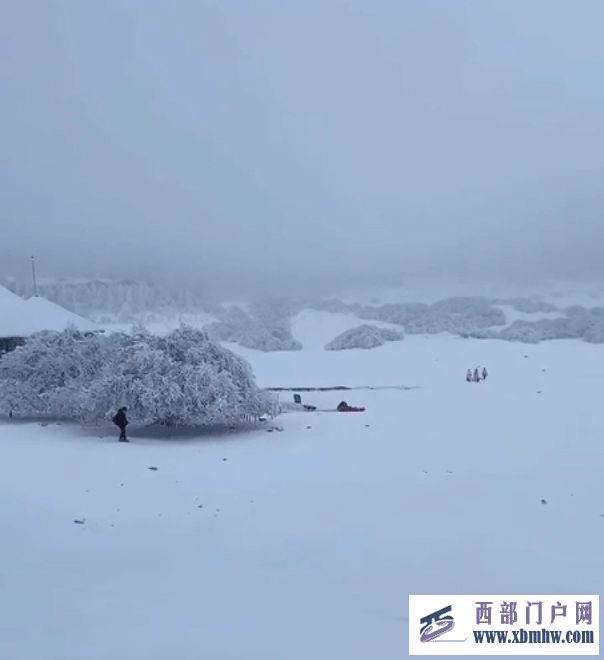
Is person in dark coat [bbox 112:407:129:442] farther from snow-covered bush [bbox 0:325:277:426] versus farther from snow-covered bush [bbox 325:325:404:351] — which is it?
snow-covered bush [bbox 325:325:404:351]

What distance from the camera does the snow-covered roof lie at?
25.8 meters

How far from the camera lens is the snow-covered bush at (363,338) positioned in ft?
171

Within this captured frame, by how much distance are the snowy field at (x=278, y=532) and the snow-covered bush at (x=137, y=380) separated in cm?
66

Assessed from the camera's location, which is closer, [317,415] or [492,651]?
[492,651]

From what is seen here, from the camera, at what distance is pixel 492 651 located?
17.0 ft

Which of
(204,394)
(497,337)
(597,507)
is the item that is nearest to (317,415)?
(204,394)

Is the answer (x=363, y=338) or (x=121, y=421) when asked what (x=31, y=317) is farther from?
(x=363, y=338)

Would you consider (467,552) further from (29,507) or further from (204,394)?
(204,394)

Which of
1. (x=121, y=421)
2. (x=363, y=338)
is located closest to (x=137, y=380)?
(x=121, y=421)

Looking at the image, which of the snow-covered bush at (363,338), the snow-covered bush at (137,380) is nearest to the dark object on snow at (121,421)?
the snow-covered bush at (137,380)

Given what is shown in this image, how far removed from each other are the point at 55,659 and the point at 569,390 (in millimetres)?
22677

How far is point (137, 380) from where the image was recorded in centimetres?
1475

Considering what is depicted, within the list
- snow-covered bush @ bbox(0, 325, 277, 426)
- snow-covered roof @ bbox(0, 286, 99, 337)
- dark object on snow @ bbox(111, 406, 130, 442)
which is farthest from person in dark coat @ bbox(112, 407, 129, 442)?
snow-covered roof @ bbox(0, 286, 99, 337)

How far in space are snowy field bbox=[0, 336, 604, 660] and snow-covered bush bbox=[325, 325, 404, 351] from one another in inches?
1399
